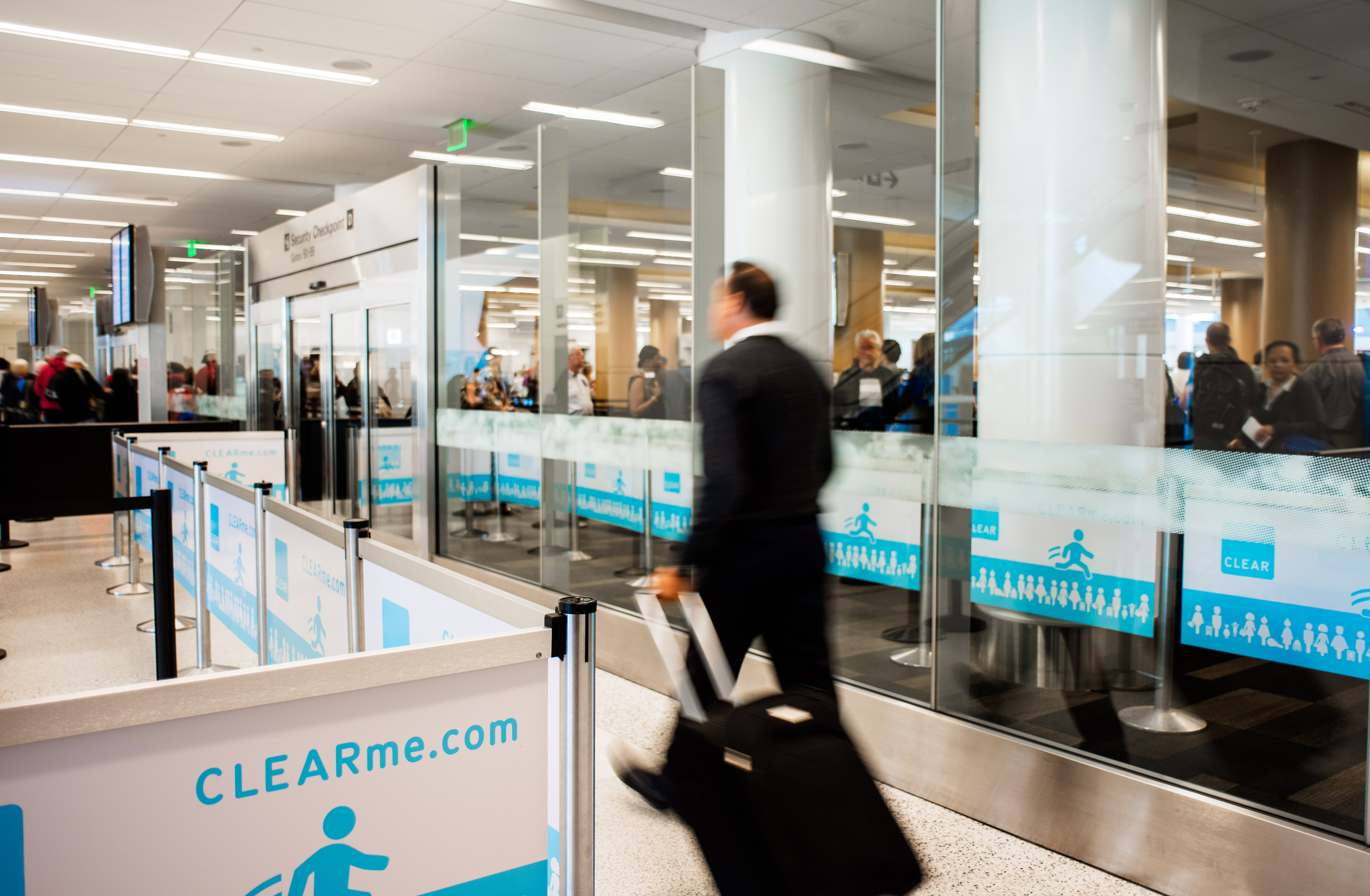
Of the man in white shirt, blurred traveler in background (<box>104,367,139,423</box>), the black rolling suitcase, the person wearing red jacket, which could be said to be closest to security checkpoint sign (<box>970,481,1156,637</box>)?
the black rolling suitcase

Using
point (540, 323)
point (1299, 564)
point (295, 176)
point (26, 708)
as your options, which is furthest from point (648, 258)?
point (295, 176)

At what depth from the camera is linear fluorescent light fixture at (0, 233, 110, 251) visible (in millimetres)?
15383

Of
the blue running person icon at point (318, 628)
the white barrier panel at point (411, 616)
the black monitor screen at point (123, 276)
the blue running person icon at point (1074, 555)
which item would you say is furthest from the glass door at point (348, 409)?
the blue running person icon at point (1074, 555)

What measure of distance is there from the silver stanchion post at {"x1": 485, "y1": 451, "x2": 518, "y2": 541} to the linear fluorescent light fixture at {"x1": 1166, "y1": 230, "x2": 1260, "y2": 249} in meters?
4.38

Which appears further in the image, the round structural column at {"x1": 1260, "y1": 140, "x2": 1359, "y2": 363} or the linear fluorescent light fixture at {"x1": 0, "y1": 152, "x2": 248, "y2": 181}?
the linear fluorescent light fixture at {"x1": 0, "y1": 152, "x2": 248, "y2": 181}

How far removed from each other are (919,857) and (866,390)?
211 centimetres

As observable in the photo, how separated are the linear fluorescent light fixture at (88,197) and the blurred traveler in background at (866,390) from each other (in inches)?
451

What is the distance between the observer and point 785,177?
5.22 m

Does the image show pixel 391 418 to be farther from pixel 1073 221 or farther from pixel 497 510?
pixel 1073 221

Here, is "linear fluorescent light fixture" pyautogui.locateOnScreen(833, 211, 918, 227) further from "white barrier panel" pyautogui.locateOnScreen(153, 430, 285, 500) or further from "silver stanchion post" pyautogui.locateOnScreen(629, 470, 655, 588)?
"white barrier panel" pyautogui.locateOnScreen(153, 430, 285, 500)

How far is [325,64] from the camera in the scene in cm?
709

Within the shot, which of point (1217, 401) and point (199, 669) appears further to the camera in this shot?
point (199, 669)

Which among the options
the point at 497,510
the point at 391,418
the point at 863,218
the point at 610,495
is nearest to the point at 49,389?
the point at 391,418

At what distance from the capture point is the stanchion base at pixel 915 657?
373 centimetres
